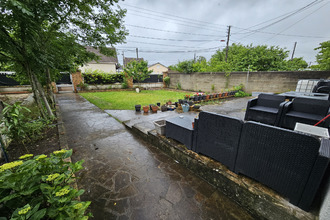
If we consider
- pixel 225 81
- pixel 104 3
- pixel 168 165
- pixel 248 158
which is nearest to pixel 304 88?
pixel 225 81

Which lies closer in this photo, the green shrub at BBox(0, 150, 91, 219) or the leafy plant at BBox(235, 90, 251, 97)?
the green shrub at BBox(0, 150, 91, 219)

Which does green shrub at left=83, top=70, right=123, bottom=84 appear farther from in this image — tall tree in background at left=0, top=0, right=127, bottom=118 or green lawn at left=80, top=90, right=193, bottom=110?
tall tree in background at left=0, top=0, right=127, bottom=118

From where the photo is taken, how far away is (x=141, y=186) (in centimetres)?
209

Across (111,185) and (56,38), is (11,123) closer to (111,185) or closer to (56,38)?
(111,185)

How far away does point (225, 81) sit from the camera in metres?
11.1

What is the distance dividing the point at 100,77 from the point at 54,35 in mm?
9640

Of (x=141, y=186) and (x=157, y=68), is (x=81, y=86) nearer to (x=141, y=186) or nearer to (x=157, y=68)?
(x=141, y=186)

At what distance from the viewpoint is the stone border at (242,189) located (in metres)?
1.39

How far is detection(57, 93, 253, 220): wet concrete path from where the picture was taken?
1675 mm

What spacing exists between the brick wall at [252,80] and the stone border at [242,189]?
9.47m

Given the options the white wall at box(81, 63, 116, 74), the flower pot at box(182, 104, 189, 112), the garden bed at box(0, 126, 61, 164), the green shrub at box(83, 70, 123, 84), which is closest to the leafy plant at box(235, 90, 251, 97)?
the flower pot at box(182, 104, 189, 112)

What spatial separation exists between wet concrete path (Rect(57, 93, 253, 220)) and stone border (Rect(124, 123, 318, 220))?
0.36 ft

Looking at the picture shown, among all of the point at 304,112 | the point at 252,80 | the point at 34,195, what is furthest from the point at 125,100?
the point at 252,80

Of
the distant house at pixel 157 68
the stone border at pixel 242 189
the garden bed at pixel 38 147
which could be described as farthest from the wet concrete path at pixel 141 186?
the distant house at pixel 157 68
